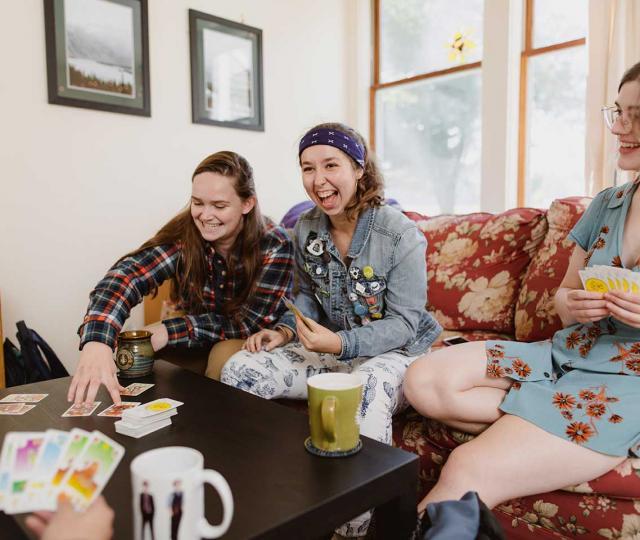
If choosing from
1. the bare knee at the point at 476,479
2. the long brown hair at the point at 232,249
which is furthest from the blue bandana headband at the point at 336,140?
the bare knee at the point at 476,479

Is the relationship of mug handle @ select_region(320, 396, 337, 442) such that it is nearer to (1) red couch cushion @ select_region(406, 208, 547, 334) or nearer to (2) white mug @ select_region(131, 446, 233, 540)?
(2) white mug @ select_region(131, 446, 233, 540)

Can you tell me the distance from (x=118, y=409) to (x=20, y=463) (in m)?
0.56

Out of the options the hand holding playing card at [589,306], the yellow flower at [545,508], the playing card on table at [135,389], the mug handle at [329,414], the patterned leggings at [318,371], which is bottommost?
the yellow flower at [545,508]

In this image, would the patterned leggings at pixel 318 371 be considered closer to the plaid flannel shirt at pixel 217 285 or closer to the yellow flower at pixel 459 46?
the plaid flannel shirt at pixel 217 285

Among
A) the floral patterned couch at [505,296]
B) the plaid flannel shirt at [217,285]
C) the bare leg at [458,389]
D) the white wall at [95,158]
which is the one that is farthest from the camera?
the white wall at [95,158]

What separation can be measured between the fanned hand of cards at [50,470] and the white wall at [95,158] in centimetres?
197

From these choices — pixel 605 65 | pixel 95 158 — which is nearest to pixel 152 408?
pixel 95 158

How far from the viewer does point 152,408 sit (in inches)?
43.5

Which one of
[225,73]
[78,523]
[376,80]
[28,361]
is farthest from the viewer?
[376,80]

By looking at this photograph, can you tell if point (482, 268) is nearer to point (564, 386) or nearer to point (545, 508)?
point (564, 386)

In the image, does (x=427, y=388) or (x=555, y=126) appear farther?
(x=555, y=126)

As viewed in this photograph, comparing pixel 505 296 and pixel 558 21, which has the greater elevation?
pixel 558 21

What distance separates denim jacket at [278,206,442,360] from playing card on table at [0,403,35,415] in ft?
2.49

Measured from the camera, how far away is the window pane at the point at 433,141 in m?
3.52
